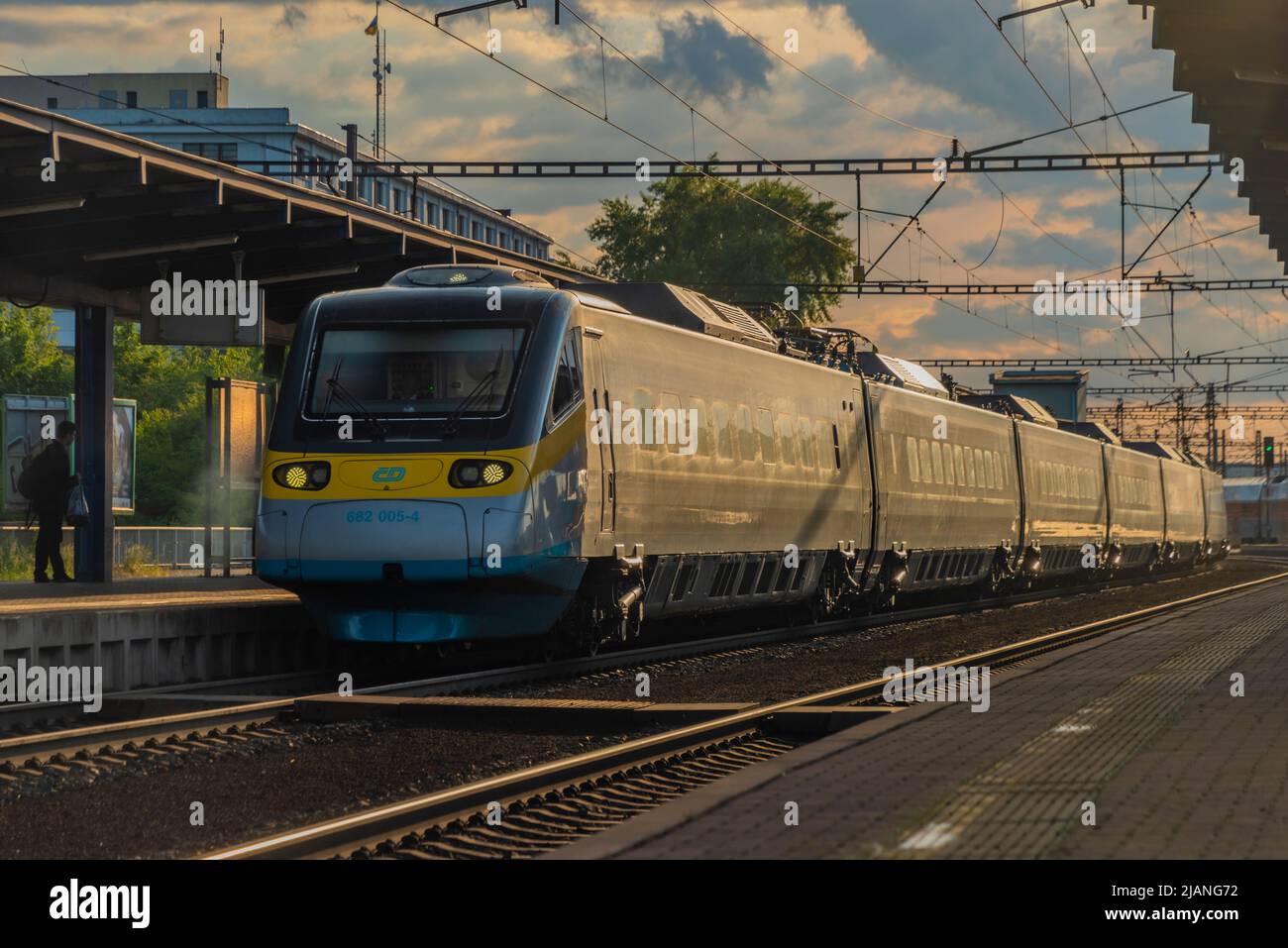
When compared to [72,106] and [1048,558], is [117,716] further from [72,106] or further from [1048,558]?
[72,106]

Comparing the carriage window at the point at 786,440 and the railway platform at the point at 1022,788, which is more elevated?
the carriage window at the point at 786,440

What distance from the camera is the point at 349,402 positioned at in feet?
49.9

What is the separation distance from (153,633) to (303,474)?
2079 mm

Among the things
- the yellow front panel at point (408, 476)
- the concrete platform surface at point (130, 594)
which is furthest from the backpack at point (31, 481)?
the yellow front panel at point (408, 476)

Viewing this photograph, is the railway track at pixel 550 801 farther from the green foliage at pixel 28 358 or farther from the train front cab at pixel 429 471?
the green foliage at pixel 28 358

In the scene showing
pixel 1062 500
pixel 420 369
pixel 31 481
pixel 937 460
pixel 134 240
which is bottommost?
pixel 31 481

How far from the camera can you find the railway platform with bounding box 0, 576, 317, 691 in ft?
48.5

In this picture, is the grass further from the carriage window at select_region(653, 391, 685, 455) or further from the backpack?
the carriage window at select_region(653, 391, 685, 455)

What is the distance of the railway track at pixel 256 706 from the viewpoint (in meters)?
10.2

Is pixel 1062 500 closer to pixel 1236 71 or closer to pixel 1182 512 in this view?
pixel 1236 71

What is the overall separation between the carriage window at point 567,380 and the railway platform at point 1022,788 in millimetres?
4337

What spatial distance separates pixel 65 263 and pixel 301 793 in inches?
489
